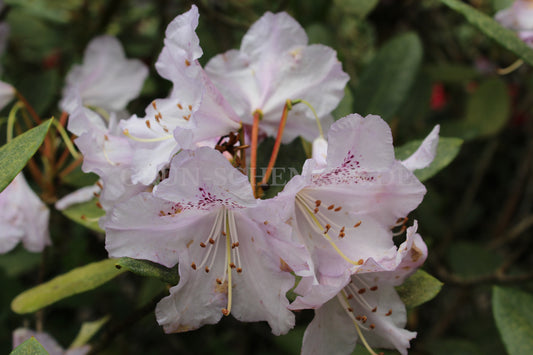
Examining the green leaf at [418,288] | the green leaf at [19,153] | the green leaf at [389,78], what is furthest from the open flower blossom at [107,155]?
the green leaf at [389,78]

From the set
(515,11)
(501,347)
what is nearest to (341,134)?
(515,11)

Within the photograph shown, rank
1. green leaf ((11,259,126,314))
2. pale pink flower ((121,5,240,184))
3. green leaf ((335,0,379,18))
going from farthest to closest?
green leaf ((335,0,379,18)) < green leaf ((11,259,126,314)) < pale pink flower ((121,5,240,184))

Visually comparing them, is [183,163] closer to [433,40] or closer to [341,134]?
[341,134]

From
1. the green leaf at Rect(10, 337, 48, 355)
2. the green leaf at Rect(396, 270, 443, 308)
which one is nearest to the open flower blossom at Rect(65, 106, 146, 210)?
the green leaf at Rect(10, 337, 48, 355)

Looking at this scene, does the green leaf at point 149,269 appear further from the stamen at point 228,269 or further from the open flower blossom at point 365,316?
the open flower blossom at point 365,316

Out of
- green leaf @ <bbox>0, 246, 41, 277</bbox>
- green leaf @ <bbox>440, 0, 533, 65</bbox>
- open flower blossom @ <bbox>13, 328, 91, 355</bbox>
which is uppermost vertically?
green leaf @ <bbox>440, 0, 533, 65</bbox>

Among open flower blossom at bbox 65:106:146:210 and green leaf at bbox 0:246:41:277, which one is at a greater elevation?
open flower blossom at bbox 65:106:146:210

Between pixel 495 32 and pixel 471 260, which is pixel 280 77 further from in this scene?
pixel 471 260

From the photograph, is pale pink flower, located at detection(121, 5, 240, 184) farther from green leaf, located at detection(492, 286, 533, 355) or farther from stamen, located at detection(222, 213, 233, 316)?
green leaf, located at detection(492, 286, 533, 355)
